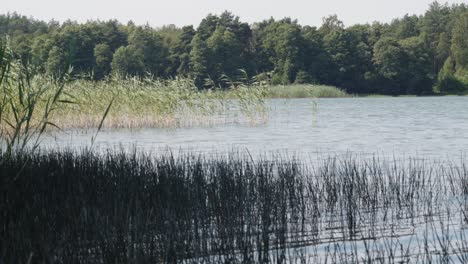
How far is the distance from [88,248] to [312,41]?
6288 centimetres

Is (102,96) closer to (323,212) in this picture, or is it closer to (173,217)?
(323,212)

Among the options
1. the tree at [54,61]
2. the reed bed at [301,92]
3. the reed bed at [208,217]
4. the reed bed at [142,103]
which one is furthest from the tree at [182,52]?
the reed bed at [208,217]

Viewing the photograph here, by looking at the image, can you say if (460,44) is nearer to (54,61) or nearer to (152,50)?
(152,50)

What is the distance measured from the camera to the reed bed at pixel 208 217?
5.09 m

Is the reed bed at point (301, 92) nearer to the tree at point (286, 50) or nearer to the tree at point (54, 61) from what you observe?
the tree at point (286, 50)

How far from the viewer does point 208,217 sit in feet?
22.2

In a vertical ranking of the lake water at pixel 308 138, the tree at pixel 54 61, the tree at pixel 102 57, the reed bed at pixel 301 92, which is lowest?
the lake water at pixel 308 138

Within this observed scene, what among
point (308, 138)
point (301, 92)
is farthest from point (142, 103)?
point (301, 92)

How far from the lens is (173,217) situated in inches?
237

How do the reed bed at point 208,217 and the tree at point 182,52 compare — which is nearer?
the reed bed at point 208,217

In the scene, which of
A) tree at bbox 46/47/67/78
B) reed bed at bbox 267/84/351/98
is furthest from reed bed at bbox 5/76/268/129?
reed bed at bbox 267/84/351/98

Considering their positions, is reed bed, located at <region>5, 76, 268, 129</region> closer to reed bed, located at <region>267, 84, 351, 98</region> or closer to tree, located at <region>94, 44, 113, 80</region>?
reed bed, located at <region>267, 84, 351, 98</region>

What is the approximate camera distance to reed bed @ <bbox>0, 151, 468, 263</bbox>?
509 cm

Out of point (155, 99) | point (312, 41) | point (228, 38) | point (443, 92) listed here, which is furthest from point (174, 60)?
point (155, 99)
